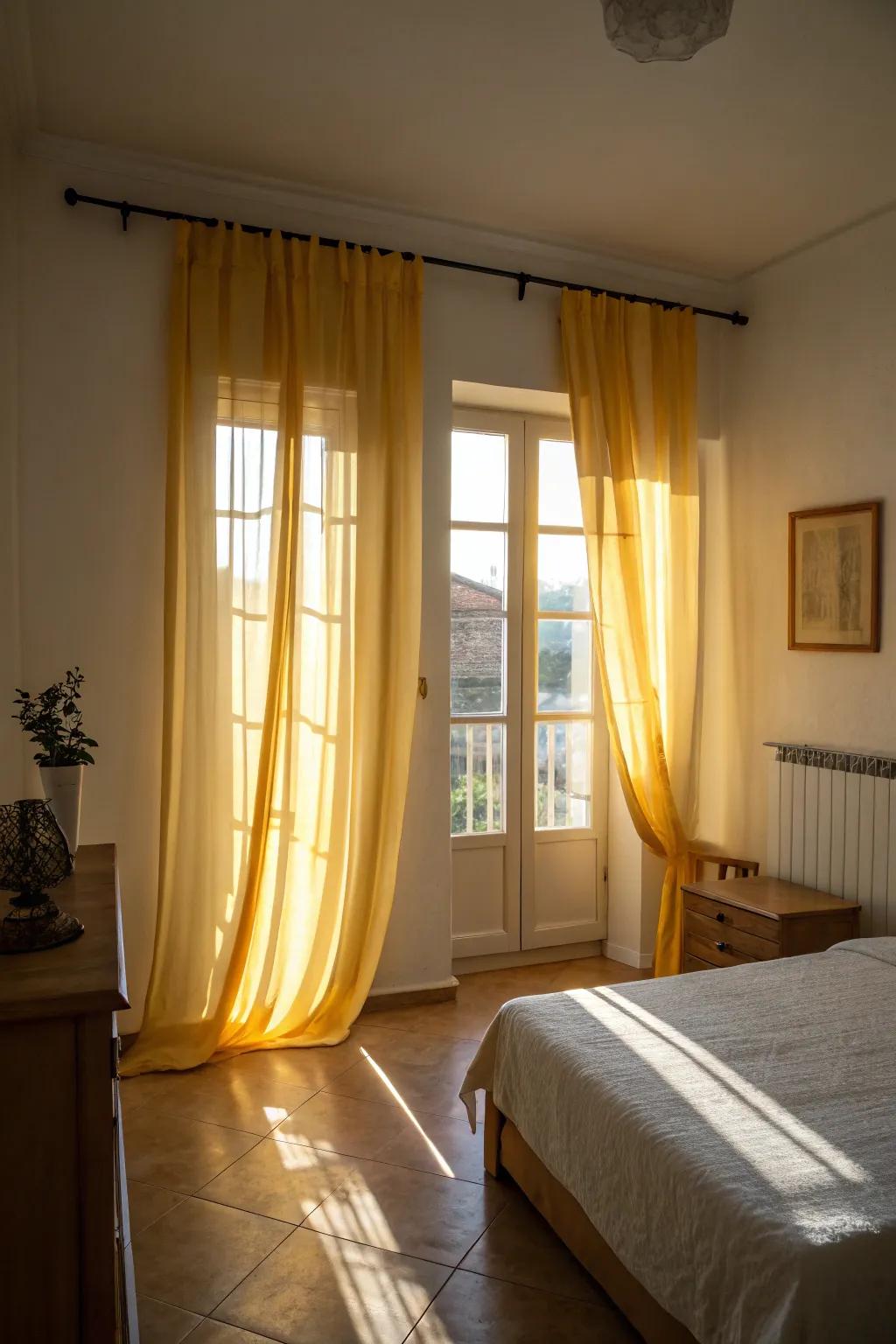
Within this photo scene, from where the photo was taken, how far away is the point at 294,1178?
A: 8.21 ft

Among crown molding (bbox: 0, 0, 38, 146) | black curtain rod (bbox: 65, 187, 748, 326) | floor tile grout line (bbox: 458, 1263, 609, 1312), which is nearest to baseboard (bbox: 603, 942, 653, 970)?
floor tile grout line (bbox: 458, 1263, 609, 1312)

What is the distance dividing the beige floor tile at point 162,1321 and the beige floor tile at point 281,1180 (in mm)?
364

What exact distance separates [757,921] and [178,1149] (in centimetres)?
200

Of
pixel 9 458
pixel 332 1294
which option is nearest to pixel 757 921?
pixel 332 1294

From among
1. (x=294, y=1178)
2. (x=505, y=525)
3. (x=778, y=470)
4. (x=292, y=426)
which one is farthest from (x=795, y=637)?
(x=294, y=1178)

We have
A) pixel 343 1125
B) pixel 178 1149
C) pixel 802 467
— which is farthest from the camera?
pixel 802 467

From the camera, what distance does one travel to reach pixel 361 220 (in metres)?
3.51

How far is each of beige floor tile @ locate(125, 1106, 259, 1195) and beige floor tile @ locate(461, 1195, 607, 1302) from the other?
769mm

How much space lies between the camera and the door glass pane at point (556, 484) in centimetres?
424

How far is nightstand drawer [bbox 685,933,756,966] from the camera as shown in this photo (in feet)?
11.0

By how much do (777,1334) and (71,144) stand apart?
3.58 m

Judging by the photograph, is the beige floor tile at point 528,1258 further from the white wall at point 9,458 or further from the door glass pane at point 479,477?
the door glass pane at point 479,477

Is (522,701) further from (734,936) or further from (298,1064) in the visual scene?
(298,1064)

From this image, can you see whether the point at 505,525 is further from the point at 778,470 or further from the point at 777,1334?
the point at 777,1334
